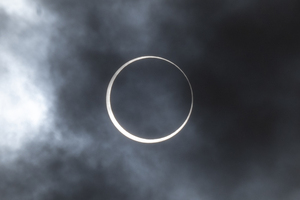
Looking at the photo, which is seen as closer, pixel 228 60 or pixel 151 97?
pixel 228 60

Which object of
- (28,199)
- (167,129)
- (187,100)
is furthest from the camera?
(167,129)

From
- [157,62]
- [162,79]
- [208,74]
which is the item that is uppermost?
[157,62]

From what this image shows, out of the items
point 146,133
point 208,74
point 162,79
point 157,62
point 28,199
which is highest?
point 157,62

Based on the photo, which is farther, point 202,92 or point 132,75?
point 132,75

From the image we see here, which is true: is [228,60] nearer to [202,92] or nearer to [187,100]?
[202,92]

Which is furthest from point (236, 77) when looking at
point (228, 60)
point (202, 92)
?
point (202, 92)

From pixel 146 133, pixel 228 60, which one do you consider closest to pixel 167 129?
pixel 146 133

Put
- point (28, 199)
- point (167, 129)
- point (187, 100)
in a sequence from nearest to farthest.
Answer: point (28, 199), point (187, 100), point (167, 129)

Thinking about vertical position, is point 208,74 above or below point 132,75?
below

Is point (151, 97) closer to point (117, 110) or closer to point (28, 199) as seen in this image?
point (117, 110)
